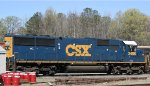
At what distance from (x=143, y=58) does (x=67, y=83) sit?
551 inches

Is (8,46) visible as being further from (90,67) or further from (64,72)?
(90,67)

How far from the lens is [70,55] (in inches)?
1302

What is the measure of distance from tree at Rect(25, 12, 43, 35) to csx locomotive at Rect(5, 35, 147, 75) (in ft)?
219

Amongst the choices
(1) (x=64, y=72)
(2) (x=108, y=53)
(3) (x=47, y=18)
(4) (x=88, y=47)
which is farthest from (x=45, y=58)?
(3) (x=47, y=18)

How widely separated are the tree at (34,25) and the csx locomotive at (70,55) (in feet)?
219

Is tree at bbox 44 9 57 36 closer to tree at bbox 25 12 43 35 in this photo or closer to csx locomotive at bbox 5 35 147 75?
tree at bbox 25 12 43 35

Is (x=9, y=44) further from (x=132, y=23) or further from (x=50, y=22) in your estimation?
(x=132, y=23)

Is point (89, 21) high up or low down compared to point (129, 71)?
up

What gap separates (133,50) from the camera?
35.9 metres

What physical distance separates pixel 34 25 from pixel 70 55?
70981mm

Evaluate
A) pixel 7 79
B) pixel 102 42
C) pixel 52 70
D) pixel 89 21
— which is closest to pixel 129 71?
pixel 102 42

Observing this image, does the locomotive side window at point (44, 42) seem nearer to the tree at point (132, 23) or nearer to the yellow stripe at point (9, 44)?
the yellow stripe at point (9, 44)

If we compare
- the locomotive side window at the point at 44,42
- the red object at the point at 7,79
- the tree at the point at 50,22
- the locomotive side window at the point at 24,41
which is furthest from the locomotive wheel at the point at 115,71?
the tree at the point at 50,22

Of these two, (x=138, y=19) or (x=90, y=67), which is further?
(x=138, y=19)
